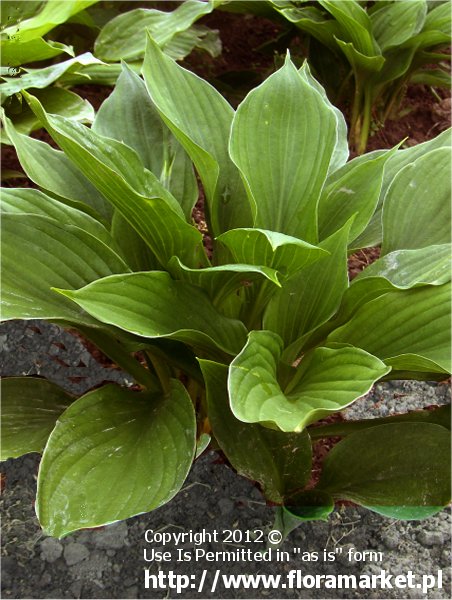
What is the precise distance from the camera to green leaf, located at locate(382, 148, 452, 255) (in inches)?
50.9

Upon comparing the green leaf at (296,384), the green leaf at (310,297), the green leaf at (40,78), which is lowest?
the green leaf at (296,384)

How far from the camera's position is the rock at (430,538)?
131cm

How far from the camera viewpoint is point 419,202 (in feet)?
4.27

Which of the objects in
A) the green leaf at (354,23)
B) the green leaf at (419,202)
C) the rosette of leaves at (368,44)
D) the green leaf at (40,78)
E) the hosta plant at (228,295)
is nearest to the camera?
the hosta plant at (228,295)

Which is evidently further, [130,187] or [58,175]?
[58,175]

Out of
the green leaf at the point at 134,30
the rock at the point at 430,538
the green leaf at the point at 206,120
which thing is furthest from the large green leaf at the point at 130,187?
the green leaf at the point at 134,30

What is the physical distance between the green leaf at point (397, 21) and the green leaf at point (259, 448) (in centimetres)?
133

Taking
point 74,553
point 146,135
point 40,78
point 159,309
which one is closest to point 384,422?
point 159,309

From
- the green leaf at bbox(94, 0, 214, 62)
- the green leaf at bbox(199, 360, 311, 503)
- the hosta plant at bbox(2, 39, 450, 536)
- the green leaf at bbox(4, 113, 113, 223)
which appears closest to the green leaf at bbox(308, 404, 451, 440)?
the hosta plant at bbox(2, 39, 450, 536)

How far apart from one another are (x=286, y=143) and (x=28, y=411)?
67 centimetres

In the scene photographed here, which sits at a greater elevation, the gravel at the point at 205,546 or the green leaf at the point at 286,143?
the green leaf at the point at 286,143

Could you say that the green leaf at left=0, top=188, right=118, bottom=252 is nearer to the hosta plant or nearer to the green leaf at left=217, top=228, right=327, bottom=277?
the hosta plant

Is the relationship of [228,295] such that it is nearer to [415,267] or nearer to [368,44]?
[415,267]

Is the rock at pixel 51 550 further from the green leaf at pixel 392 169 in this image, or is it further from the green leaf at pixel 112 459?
the green leaf at pixel 392 169
